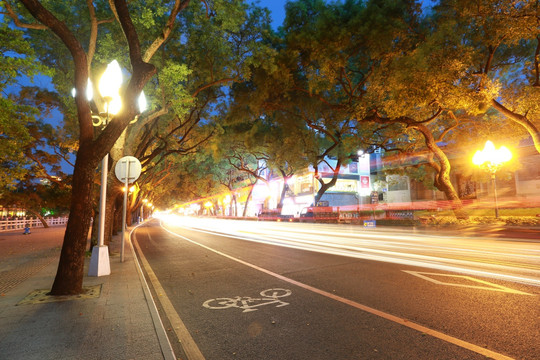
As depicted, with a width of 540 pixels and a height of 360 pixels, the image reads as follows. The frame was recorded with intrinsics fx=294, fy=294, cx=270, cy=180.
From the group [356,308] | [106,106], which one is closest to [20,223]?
[106,106]

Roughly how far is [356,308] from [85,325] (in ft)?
13.5

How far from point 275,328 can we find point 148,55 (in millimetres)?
8856

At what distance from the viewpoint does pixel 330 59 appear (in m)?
16.2

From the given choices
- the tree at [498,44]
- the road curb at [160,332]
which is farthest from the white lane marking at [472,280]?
the tree at [498,44]

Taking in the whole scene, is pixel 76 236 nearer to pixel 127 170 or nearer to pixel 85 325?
pixel 85 325

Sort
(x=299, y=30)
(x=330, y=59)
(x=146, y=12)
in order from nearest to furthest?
(x=146, y=12) < (x=330, y=59) < (x=299, y=30)

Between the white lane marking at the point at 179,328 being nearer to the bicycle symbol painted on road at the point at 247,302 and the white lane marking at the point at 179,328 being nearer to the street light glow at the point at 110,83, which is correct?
the bicycle symbol painted on road at the point at 247,302

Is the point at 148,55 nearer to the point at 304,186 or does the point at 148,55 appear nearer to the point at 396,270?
the point at 396,270

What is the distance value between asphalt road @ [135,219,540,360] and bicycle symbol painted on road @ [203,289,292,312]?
0.02 meters

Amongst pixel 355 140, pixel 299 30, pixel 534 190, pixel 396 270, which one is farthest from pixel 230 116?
pixel 534 190

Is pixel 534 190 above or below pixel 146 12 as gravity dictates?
below

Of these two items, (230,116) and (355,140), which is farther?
(355,140)

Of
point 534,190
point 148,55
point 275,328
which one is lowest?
point 275,328

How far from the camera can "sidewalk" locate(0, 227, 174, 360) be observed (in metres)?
3.42
